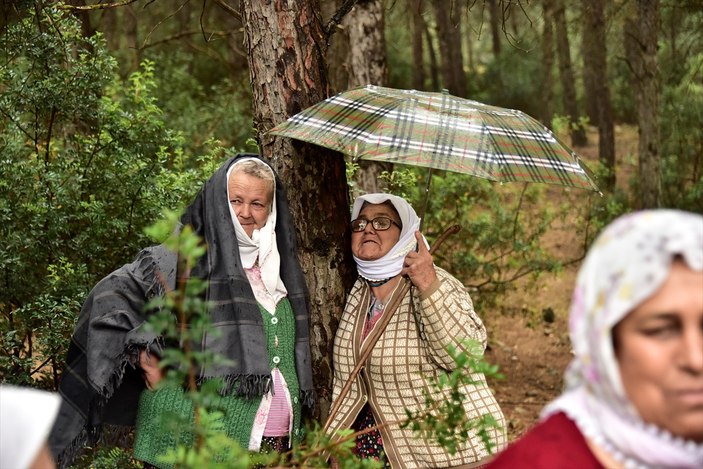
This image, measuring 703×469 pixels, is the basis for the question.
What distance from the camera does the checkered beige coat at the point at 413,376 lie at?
387 cm

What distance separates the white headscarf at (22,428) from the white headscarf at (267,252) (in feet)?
6.83

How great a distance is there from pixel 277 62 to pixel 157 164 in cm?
158

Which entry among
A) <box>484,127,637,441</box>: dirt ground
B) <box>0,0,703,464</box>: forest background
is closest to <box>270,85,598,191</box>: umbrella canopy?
<box>0,0,703,464</box>: forest background

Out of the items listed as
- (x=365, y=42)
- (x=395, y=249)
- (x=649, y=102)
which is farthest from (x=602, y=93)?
(x=395, y=249)

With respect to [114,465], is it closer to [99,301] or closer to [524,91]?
[99,301]

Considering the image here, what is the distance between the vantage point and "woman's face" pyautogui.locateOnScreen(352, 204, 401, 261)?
4125 millimetres

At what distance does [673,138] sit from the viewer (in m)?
14.3

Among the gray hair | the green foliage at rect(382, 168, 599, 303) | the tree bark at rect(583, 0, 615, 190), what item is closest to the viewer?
the gray hair

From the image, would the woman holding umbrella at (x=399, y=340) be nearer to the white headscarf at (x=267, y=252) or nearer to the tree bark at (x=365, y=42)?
the white headscarf at (x=267, y=252)

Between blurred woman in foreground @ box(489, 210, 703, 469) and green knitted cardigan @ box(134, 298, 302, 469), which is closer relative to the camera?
blurred woman in foreground @ box(489, 210, 703, 469)

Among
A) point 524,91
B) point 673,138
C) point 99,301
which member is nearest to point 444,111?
point 99,301

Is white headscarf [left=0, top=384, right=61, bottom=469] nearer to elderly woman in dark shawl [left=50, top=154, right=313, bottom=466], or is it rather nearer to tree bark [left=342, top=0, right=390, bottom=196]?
elderly woman in dark shawl [left=50, top=154, right=313, bottom=466]

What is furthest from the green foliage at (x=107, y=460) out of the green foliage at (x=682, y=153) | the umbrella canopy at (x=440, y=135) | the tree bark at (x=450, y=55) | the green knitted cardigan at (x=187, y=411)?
the tree bark at (x=450, y=55)

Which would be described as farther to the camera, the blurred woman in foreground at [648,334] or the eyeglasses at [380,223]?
the eyeglasses at [380,223]
